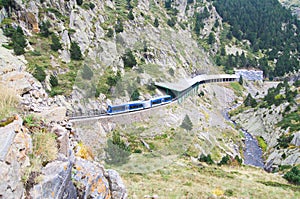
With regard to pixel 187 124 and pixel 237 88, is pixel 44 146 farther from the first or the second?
pixel 237 88

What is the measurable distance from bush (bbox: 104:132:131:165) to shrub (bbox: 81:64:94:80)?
5.06 ft

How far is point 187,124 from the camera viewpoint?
23.9 ft

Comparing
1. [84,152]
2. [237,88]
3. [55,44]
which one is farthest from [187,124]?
[237,88]

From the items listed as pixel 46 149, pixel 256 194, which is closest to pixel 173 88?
pixel 46 149

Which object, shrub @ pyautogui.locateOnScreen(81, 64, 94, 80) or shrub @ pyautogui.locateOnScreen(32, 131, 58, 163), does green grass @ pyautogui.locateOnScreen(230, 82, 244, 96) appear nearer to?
shrub @ pyautogui.locateOnScreen(81, 64, 94, 80)

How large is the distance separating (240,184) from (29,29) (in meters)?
43.0

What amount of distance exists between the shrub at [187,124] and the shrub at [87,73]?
266cm

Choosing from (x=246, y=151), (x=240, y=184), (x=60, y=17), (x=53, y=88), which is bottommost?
(x=246, y=151)

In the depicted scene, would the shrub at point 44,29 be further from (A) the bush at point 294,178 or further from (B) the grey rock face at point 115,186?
(B) the grey rock face at point 115,186

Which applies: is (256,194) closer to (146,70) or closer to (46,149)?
(146,70)

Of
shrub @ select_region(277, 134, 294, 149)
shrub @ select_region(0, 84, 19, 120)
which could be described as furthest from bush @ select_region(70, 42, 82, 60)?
shrub @ select_region(0, 84, 19, 120)

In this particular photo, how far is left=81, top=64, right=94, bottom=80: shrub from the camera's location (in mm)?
6548

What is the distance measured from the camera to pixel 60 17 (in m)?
53.7

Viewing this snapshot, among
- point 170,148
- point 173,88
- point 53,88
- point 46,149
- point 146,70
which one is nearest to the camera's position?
point 46,149
